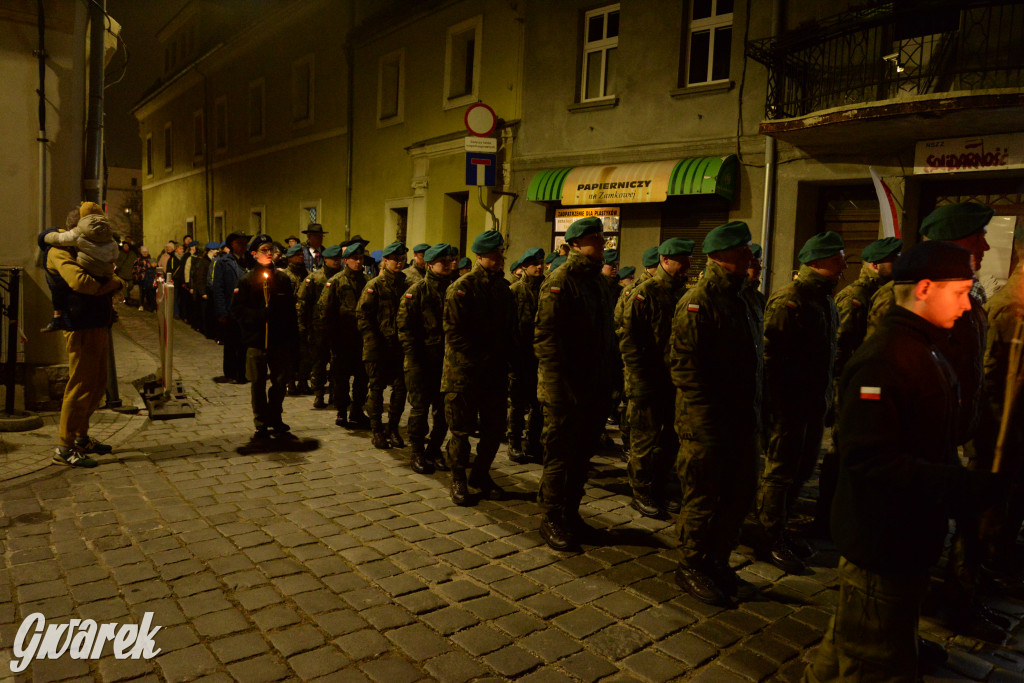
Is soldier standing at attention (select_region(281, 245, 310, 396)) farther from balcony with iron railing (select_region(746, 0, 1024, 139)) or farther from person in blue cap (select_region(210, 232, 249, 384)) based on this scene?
balcony with iron railing (select_region(746, 0, 1024, 139))

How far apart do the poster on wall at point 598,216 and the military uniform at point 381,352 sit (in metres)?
6.79

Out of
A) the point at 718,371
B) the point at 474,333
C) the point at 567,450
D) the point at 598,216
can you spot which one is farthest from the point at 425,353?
the point at 598,216

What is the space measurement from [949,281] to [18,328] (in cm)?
857

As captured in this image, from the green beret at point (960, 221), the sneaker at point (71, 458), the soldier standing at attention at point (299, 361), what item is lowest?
the sneaker at point (71, 458)

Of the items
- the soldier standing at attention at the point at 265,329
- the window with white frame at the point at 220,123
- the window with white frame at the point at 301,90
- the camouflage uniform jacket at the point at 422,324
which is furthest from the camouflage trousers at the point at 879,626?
the window with white frame at the point at 220,123

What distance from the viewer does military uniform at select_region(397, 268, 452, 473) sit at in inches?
260

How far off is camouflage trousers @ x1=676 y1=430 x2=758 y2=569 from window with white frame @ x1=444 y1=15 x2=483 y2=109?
15056mm

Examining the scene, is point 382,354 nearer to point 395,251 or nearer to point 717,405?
point 395,251

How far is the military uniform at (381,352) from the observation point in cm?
753

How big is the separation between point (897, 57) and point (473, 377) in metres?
8.66

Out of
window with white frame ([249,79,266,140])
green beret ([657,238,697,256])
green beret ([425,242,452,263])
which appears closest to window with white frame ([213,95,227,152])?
window with white frame ([249,79,266,140])

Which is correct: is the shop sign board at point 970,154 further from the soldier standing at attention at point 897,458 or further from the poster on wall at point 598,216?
the soldier standing at attention at point 897,458

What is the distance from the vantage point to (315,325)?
9836mm

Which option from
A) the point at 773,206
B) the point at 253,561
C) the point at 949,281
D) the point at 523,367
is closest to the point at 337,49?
the point at 773,206
